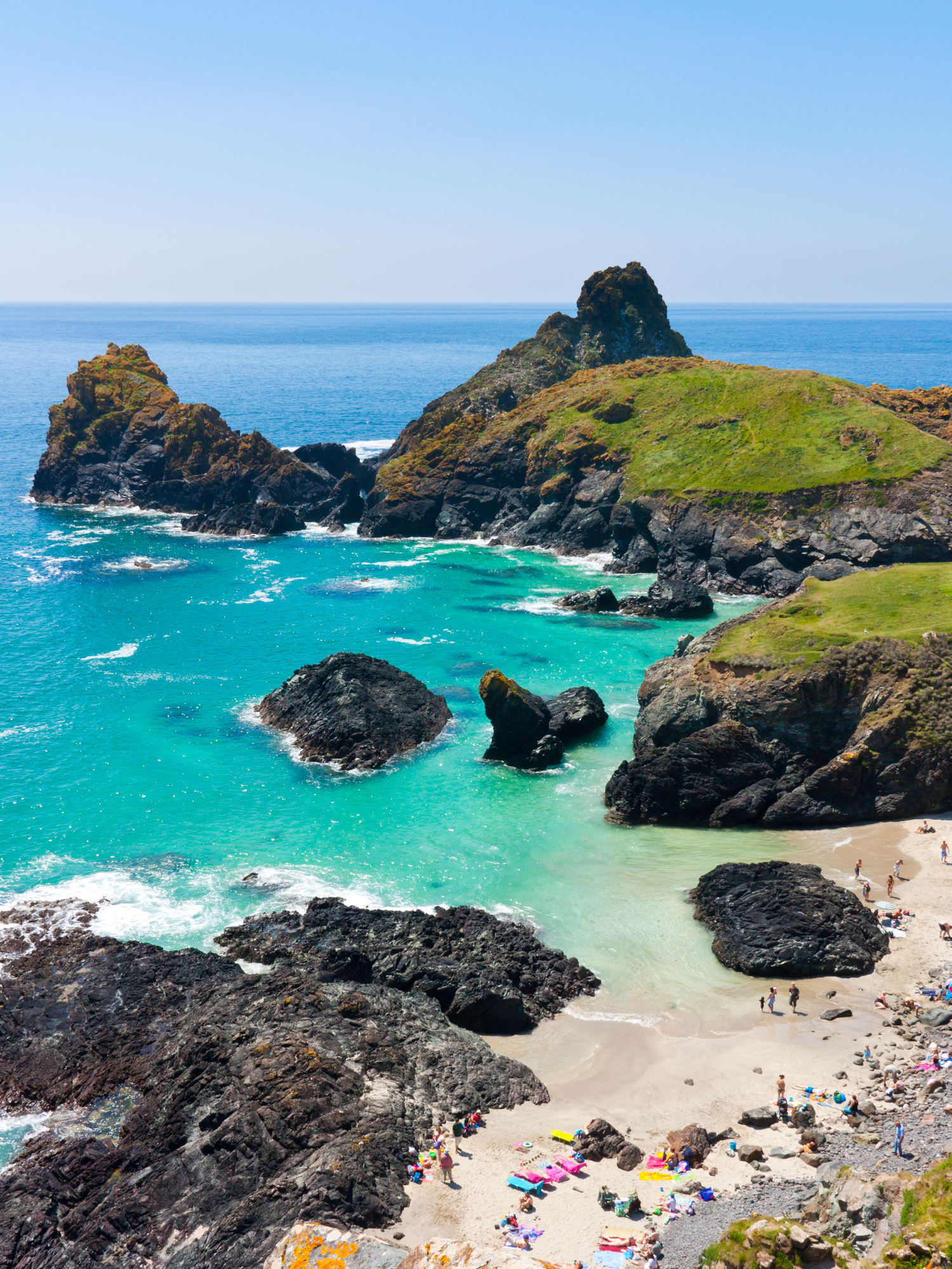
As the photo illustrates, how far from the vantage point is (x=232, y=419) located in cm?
18638

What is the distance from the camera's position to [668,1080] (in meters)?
31.3

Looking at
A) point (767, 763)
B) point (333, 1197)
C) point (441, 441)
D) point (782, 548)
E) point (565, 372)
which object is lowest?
point (333, 1197)

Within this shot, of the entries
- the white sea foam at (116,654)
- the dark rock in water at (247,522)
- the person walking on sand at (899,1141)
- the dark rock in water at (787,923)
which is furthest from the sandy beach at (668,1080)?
the dark rock in water at (247,522)

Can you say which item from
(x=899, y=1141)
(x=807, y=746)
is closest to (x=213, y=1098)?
(x=899, y=1141)

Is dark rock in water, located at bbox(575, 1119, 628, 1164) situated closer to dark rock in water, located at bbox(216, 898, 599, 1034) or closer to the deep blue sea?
dark rock in water, located at bbox(216, 898, 599, 1034)

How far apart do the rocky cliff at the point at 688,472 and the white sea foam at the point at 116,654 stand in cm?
4483

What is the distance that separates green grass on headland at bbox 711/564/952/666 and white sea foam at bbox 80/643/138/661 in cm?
4731

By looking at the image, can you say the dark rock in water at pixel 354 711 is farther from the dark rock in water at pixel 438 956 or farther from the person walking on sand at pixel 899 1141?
the person walking on sand at pixel 899 1141

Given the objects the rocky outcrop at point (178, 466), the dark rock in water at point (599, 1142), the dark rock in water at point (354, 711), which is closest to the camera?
the dark rock in water at point (599, 1142)

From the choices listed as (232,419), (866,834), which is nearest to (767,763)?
(866,834)

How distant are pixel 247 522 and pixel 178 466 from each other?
1540 cm

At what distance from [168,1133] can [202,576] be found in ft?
243

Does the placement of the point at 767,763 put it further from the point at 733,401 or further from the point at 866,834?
the point at 733,401

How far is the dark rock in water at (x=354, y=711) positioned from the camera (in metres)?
57.5
